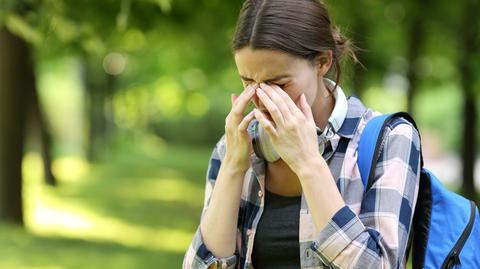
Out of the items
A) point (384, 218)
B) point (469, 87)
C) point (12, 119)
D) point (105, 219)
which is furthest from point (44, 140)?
point (384, 218)

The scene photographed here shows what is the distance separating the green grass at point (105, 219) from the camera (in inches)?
357

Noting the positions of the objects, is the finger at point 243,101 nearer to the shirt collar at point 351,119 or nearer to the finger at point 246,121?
the finger at point 246,121

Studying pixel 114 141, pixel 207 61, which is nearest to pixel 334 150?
pixel 207 61

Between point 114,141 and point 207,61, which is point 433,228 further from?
point 114,141

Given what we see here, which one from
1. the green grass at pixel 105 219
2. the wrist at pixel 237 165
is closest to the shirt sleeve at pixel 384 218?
the wrist at pixel 237 165

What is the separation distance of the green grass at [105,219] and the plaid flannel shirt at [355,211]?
6204mm

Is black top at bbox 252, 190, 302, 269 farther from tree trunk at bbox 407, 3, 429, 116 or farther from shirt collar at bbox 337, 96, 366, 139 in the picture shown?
tree trunk at bbox 407, 3, 429, 116

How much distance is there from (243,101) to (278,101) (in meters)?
0.14

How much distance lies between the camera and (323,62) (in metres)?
2.41

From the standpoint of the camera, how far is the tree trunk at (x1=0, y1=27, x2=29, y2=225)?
10641 mm

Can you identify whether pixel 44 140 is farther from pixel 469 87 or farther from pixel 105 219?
pixel 469 87

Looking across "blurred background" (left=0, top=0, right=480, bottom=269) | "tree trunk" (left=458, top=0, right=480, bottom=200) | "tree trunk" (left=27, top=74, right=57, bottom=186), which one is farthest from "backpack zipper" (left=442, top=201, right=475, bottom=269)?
"tree trunk" (left=27, top=74, right=57, bottom=186)

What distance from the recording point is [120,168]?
2320 centimetres

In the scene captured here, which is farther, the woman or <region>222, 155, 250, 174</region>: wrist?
<region>222, 155, 250, 174</region>: wrist
